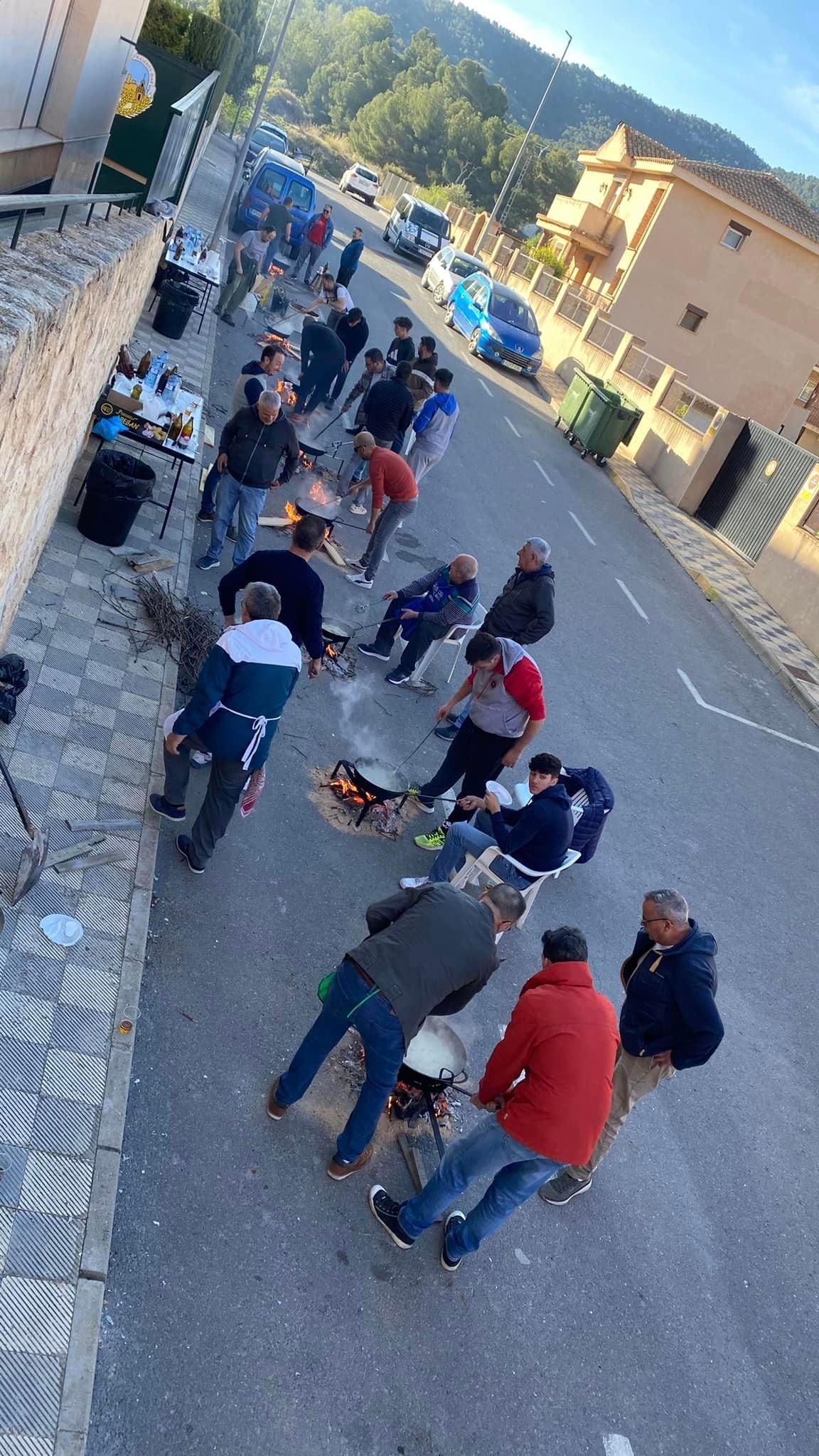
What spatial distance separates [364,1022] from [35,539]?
4.30m

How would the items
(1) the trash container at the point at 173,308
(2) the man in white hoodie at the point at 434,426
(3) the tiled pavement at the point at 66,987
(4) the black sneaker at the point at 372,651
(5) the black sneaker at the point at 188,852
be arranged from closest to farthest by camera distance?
(3) the tiled pavement at the point at 66,987 → (5) the black sneaker at the point at 188,852 → (4) the black sneaker at the point at 372,651 → (2) the man in white hoodie at the point at 434,426 → (1) the trash container at the point at 173,308

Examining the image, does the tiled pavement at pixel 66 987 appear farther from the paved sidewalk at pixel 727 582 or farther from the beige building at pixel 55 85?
the paved sidewalk at pixel 727 582

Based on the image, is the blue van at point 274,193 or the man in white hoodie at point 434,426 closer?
the man in white hoodie at point 434,426

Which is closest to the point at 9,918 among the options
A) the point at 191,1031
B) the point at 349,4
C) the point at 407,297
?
the point at 191,1031

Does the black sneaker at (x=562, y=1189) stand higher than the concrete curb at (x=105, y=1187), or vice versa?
the concrete curb at (x=105, y=1187)

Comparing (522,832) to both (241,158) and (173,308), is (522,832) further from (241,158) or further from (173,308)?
(241,158)

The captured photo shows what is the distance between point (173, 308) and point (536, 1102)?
41.5ft

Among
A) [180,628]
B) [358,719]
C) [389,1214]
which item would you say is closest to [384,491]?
[358,719]

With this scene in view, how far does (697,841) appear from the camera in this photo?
32.5 feet

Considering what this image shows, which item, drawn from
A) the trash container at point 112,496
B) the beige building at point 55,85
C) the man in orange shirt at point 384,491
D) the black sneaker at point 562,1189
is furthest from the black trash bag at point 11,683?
the beige building at point 55,85

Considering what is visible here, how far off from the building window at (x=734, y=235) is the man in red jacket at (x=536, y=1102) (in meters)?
35.2

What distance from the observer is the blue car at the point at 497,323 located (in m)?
26.5

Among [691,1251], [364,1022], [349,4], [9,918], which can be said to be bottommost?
[691,1251]

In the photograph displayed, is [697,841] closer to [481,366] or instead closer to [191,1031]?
[191,1031]
